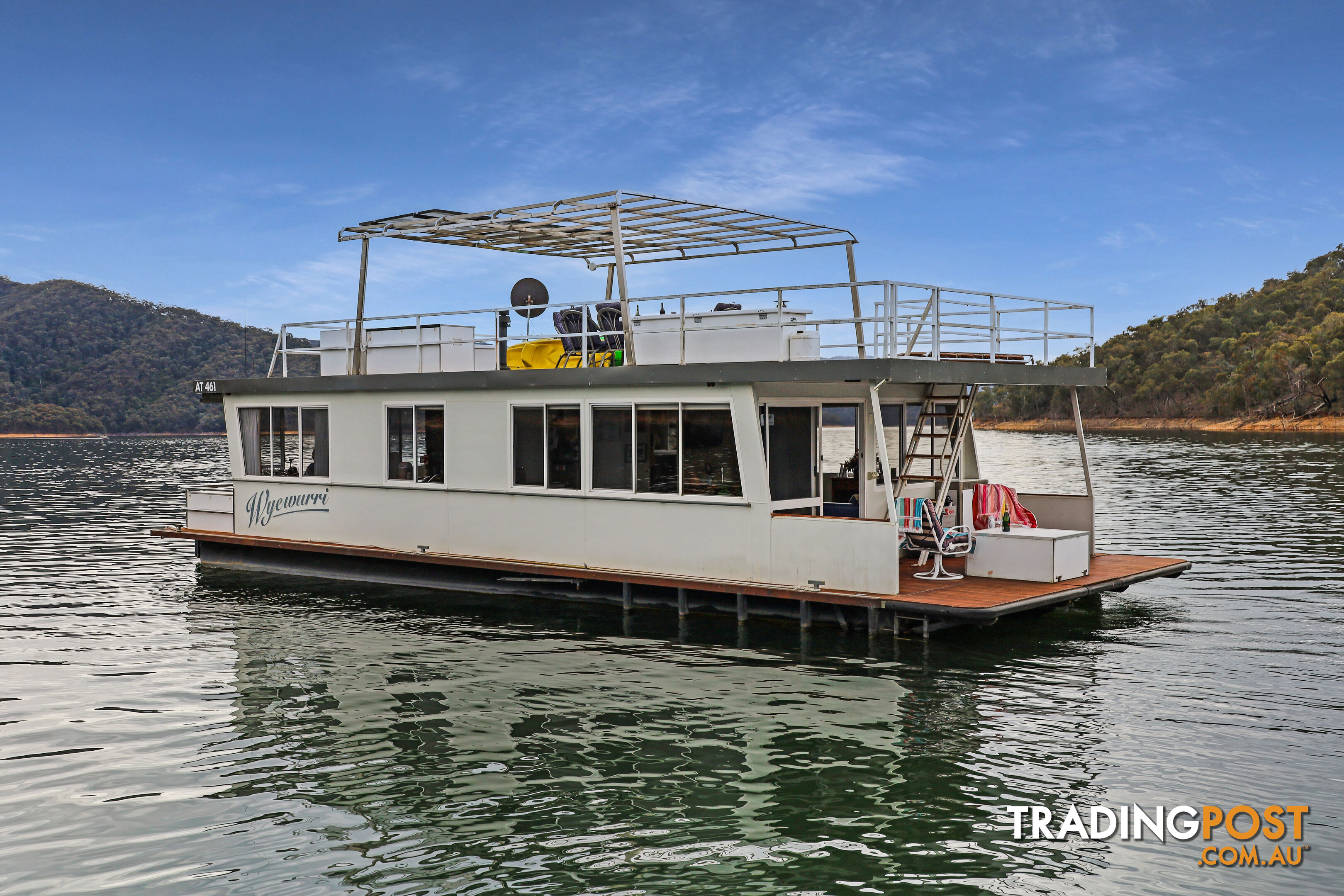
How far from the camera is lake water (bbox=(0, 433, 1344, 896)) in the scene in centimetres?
696

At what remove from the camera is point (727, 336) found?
45.3 feet

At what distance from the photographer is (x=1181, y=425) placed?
95875 millimetres

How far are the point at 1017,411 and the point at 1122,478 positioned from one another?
3139 inches

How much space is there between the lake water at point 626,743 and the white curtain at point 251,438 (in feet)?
A: 7.61

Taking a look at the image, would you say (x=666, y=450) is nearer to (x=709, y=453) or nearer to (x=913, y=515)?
(x=709, y=453)

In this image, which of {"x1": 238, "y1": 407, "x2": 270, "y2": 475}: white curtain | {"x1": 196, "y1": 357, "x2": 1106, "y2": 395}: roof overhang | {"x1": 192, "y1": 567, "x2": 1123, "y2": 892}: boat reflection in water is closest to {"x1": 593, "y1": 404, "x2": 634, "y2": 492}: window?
{"x1": 196, "y1": 357, "x2": 1106, "y2": 395}: roof overhang

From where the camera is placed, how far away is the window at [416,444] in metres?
16.4

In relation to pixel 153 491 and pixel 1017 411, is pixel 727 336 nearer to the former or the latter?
pixel 153 491

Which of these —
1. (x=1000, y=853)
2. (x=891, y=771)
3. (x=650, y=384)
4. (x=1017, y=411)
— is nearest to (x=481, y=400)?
(x=650, y=384)

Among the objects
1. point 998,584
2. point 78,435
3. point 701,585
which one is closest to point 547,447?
point 701,585

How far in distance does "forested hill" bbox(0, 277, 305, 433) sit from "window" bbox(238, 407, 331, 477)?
9348 centimetres

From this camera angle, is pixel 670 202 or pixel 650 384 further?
pixel 670 202

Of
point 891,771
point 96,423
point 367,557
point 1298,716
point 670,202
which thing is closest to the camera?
point 891,771

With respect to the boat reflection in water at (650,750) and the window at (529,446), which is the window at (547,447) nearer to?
the window at (529,446)
